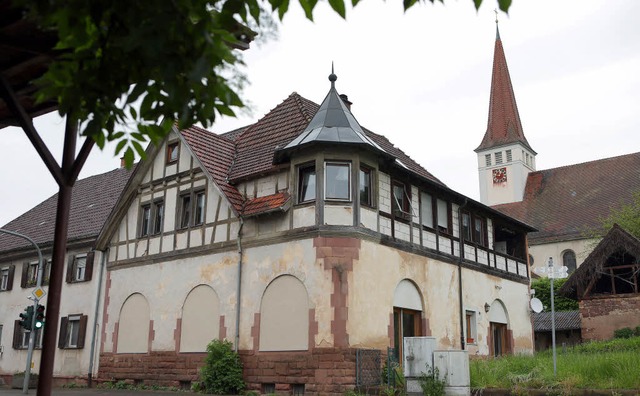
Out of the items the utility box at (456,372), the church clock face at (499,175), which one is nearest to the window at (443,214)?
the utility box at (456,372)

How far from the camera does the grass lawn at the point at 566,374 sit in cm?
1387

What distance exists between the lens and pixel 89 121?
3885 mm

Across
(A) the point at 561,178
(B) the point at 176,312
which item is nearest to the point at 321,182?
(B) the point at 176,312

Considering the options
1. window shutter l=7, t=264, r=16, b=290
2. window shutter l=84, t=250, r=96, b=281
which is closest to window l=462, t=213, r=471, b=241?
window shutter l=84, t=250, r=96, b=281

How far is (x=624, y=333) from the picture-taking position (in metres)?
30.6

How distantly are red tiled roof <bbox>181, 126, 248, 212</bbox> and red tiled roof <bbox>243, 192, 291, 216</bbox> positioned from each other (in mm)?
380

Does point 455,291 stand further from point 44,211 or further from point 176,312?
point 44,211

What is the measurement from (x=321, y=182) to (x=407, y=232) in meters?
3.89

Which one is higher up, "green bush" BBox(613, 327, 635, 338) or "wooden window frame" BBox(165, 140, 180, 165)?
"wooden window frame" BBox(165, 140, 180, 165)

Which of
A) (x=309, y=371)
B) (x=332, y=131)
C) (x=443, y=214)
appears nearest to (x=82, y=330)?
(x=309, y=371)

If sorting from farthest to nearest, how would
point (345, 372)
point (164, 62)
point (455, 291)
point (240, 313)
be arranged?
point (455, 291) → point (240, 313) → point (345, 372) → point (164, 62)

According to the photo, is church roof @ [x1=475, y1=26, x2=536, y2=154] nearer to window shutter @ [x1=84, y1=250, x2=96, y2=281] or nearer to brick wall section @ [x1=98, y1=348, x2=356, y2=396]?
window shutter @ [x1=84, y1=250, x2=96, y2=281]

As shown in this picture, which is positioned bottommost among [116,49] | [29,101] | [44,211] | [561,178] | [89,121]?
[89,121]

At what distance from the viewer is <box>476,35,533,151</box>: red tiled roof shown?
69.0 m
